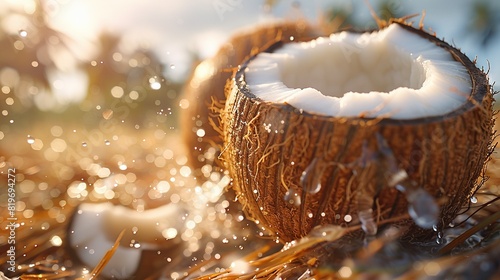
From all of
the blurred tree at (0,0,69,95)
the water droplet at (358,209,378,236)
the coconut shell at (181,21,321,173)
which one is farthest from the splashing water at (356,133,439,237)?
the blurred tree at (0,0,69,95)

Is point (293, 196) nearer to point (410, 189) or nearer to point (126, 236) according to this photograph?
point (410, 189)

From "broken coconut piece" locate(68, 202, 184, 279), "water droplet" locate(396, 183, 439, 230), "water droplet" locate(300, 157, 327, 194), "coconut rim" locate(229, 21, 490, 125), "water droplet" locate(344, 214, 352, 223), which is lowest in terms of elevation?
"broken coconut piece" locate(68, 202, 184, 279)

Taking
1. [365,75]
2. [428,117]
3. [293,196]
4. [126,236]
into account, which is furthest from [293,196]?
[126,236]

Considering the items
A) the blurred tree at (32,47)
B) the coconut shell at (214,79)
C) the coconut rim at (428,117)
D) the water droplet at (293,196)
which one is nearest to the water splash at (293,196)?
the water droplet at (293,196)

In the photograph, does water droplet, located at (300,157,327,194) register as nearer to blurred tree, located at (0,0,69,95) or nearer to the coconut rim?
the coconut rim

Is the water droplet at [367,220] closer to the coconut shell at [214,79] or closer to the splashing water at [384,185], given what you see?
the splashing water at [384,185]

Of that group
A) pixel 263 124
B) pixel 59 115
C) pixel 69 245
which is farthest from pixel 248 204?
pixel 59 115

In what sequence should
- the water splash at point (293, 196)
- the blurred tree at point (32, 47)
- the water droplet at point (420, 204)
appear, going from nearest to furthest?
1. the water droplet at point (420, 204)
2. the water splash at point (293, 196)
3. the blurred tree at point (32, 47)

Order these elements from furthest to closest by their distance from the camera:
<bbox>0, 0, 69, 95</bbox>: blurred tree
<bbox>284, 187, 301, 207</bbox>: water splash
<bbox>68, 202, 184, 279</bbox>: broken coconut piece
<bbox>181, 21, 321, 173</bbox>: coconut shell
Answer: <bbox>0, 0, 69, 95</bbox>: blurred tree, <bbox>181, 21, 321, 173</bbox>: coconut shell, <bbox>68, 202, 184, 279</bbox>: broken coconut piece, <bbox>284, 187, 301, 207</bbox>: water splash
